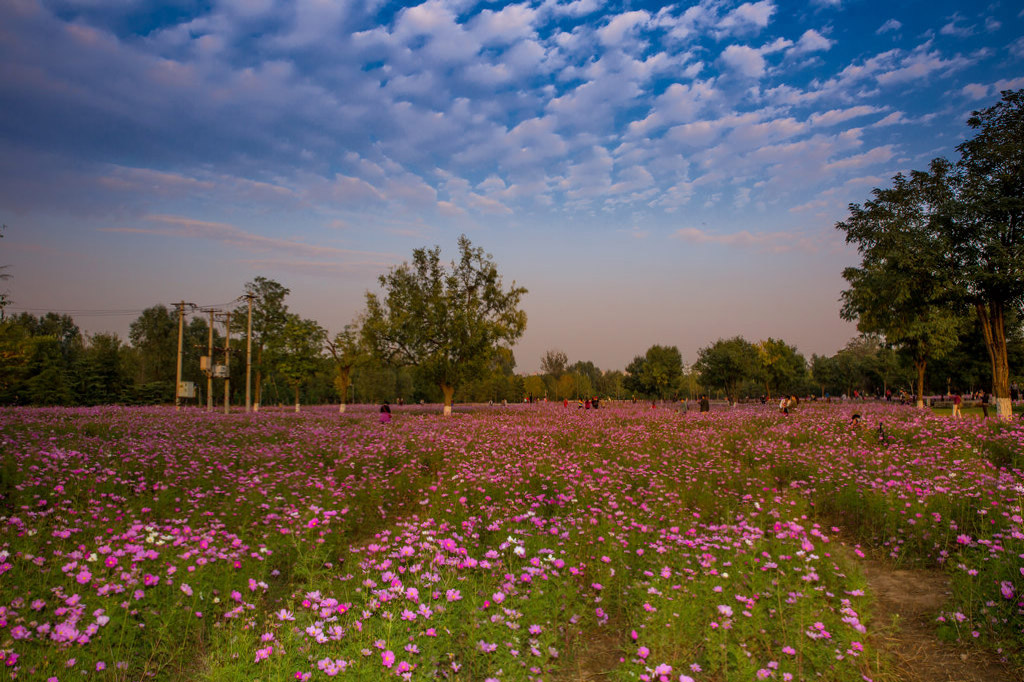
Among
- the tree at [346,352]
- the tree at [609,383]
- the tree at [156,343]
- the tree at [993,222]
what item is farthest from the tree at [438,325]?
the tree at [609,383]

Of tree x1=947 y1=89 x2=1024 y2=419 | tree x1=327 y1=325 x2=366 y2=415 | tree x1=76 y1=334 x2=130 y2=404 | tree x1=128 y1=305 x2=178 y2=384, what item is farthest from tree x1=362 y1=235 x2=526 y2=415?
tree x1=128 y1=305 x2=178 y2=384

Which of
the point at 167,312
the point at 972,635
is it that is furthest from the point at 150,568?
the point at 167,312

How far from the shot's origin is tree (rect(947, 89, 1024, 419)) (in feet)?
65.6

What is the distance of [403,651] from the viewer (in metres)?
3.50

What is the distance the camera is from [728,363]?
62688mm

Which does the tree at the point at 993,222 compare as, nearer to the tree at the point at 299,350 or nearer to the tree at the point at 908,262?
the tree at the point at 908,262

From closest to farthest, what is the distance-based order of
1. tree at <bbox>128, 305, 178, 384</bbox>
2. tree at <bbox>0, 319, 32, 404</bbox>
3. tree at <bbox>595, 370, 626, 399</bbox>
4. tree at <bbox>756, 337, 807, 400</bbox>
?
tree at <bbox>0, 319, 32, 404</bbox>
tree at <bbox>756, 337, 807, 400</bbox>
tree at <bbox>128, 305, 178, 384</bbox>
tree at <bbox>595, 370, 626, 399</bbox>

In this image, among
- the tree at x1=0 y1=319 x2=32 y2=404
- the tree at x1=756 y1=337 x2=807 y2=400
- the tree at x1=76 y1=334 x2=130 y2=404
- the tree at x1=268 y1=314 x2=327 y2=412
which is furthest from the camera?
the tree at x1=756 y1=337 x2=807 y2=400

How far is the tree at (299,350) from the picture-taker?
129ft

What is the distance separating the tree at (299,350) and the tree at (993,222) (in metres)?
38.9

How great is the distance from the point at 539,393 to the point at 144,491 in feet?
337

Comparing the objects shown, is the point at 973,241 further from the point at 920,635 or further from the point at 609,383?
the point at 609,383

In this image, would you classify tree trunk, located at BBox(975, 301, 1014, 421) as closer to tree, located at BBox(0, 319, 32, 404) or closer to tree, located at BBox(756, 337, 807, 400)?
tree, located at BBox(756, 337, 807, 400)

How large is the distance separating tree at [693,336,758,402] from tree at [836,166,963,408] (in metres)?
30.5
